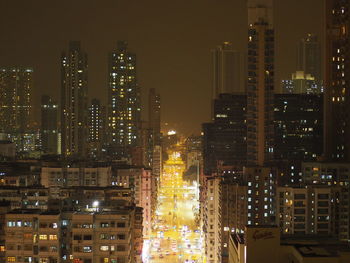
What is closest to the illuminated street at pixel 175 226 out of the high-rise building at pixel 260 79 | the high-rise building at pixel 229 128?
the high-rise building at pixel 229 128

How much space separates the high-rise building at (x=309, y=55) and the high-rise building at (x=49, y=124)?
18.7 meters

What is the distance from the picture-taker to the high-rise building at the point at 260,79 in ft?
82.7

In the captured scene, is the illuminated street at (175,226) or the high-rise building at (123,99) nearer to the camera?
the illuminated street at (175,226)

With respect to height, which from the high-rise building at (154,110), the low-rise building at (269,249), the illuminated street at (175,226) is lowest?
the illuminated street at (175,226)

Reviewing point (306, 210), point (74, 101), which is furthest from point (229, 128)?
point (306, 210)

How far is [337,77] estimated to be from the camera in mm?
28719

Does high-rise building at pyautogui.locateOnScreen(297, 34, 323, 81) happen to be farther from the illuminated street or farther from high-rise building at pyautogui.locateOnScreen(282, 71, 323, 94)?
the illuminated street

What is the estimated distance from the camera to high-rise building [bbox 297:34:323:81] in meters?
43.1

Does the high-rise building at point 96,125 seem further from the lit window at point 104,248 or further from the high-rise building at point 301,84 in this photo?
the lit window at point 104,248

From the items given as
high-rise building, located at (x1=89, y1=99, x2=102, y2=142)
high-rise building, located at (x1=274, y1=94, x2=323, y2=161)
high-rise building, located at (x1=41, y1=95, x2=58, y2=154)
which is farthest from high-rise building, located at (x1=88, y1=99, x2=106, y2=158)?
high-rise building, located at (x1=274, y1=94, x2=323, y2=161)

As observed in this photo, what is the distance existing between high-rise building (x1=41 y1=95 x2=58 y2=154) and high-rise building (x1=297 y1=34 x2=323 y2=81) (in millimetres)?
18687

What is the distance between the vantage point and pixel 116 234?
1470 cm

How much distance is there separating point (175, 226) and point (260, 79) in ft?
37.5

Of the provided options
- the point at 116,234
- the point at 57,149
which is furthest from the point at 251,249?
the point at 57,149
